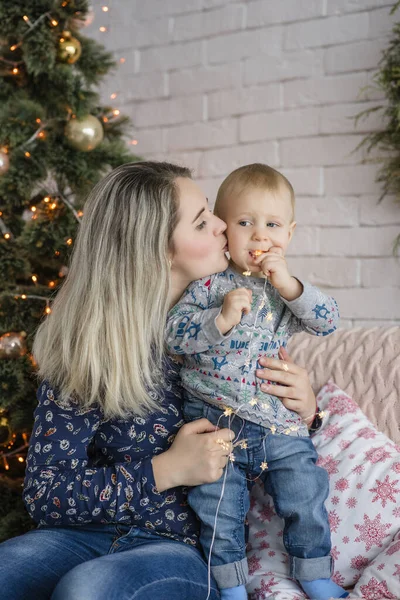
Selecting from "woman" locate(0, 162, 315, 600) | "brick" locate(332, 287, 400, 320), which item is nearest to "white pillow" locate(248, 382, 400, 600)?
"woman" locate(0, 162, 315, 600)

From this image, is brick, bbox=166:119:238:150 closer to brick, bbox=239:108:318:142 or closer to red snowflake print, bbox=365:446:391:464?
brick, bbox=239:108:318:142

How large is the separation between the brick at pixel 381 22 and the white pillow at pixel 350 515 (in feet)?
4.35

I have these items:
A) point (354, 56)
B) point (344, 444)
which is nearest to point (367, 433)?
point (344, 444)

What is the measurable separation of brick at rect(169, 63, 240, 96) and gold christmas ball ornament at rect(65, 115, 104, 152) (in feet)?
2.29

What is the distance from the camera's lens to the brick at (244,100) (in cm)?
252

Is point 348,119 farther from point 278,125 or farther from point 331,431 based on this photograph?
point 331,431

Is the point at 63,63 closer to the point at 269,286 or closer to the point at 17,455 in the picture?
the point at 269,286

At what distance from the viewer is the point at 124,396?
1.45 metres

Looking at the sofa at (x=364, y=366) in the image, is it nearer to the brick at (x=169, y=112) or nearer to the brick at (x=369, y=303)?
the brick at (x=369, y=303)

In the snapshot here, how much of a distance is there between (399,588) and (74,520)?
65 centimetres

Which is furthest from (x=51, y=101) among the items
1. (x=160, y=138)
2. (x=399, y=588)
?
(x=399, y=588)

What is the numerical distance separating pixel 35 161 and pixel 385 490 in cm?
135

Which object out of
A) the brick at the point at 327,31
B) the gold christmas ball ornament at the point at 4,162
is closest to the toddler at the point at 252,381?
the gold christmas ball ornament at the point at 4,162

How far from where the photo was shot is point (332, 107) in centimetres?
240
